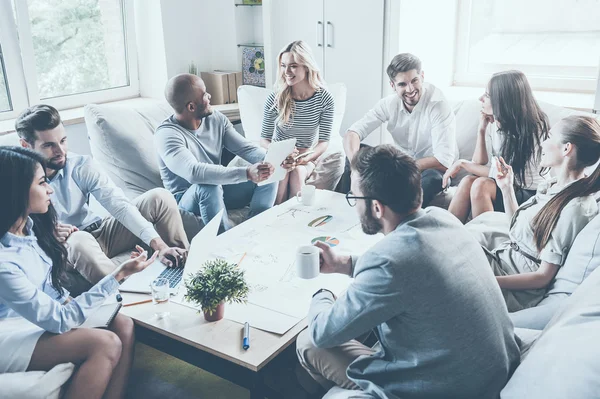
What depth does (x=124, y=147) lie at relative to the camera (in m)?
3.03

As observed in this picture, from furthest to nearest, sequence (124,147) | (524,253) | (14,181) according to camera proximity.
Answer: (124,147)
(524,253)
(14,181)

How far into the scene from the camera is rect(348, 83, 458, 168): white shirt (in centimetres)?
310

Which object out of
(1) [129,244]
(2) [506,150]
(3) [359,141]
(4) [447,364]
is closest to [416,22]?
(3) [359,141]

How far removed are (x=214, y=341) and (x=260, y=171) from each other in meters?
1.15

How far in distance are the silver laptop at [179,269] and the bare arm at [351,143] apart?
151 cm

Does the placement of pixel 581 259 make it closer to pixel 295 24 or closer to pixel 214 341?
pixel 214 341

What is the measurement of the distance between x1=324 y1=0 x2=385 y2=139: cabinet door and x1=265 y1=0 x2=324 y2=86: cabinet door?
0.06 metres

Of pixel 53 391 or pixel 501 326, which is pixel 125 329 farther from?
pixel 501 326

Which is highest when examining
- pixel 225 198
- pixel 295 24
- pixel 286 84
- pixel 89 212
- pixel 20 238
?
pixel 295 24

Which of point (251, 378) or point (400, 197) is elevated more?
point (400, 197)

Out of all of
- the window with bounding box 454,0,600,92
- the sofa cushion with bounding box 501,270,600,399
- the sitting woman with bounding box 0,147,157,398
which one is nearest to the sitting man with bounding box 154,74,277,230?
the sitting woman with bounding box 0,147,157,398

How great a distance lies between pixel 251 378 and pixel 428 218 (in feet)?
2.24

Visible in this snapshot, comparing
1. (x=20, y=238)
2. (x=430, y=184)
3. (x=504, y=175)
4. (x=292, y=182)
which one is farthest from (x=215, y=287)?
(x=430, y=184)

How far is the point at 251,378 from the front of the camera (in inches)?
63.7
